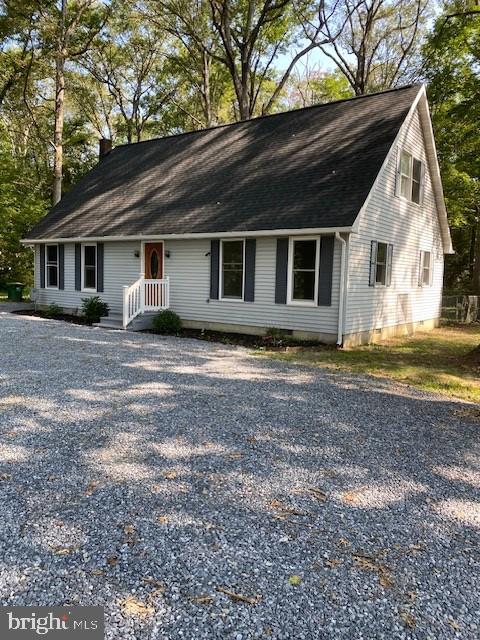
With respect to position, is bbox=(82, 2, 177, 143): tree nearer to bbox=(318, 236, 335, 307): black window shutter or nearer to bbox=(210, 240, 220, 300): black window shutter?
bbox=(210, 240, 220, 300): black window shutter

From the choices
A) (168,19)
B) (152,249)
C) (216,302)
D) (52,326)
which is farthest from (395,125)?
(168,19)

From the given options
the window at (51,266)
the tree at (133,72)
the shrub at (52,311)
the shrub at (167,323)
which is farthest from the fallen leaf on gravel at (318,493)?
the tree at (133,72)

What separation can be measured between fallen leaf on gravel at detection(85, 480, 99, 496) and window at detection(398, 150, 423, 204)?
37.1 ft

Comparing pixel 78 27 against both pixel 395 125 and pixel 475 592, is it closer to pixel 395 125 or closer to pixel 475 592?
pixel 395 125

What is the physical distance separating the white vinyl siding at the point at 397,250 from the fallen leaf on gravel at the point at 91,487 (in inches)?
303

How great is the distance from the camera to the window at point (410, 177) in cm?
1245

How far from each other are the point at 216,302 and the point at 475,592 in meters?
9.97

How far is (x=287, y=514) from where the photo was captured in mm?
3088

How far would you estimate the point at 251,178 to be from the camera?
41.0ft

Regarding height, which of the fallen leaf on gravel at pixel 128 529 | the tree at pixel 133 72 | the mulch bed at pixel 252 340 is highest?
the tree at pixel 133 72

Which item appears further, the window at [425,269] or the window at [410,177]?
the window at [425,269]

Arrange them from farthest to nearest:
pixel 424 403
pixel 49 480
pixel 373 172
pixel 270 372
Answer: pixel 373 172 → pixel 270 372 → pixel 424 403 → pixel 49 480

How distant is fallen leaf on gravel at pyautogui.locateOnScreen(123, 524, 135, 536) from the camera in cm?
280

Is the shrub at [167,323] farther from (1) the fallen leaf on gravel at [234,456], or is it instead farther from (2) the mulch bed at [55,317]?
(1) the fallen leaf on gravel at [234,456]
